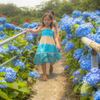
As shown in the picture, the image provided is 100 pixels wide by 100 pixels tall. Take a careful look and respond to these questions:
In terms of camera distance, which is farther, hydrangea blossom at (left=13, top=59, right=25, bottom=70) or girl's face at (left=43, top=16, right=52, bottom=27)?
girl's face at (left=43, top=16, right=52, bottom=27)

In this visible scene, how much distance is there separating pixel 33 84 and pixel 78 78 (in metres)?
1.12

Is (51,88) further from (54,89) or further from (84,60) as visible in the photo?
(84,60)

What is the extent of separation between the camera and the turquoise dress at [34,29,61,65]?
3.13 metres

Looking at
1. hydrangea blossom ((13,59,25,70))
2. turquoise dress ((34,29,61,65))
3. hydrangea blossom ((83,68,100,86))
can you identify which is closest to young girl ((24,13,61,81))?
turquoise dress ((34,29,61,65))

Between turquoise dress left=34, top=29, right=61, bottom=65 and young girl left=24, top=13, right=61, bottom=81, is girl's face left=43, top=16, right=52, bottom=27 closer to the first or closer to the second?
young girl left=24, top=13, right=61, bottom=81

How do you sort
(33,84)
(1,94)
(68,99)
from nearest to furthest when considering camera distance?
(1,94) < (68,99) < (33,84)

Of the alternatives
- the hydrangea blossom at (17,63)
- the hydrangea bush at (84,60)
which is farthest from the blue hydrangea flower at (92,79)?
the hydrangea blossom at (17,63)

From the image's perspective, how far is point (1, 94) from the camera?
64.6 inches

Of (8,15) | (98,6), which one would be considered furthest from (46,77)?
(8,15)

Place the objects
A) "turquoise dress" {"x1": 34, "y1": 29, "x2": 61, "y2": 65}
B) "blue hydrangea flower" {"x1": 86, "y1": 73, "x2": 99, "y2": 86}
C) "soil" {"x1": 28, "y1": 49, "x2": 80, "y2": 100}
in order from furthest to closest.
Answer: "turquoise dress" {"x1": 34, "y1": 29, "x2": 61, "y2": 65}, "soil" {"x1": 28, "y1": 49, "x2": 80, "y2": 100}, "blue hydrangea flower" {"x1": 86, "y1": 73, "x2": 99, "y2": 86}

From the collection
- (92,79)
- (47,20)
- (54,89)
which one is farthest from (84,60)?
(47,20)

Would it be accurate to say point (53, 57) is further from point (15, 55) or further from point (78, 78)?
point (78, 78)

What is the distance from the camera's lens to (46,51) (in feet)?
10.4

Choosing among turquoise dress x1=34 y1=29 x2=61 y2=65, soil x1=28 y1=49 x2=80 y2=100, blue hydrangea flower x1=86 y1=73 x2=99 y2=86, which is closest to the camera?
blue hydrangea flower x1=86 y1=73 x2=99 y2=86
